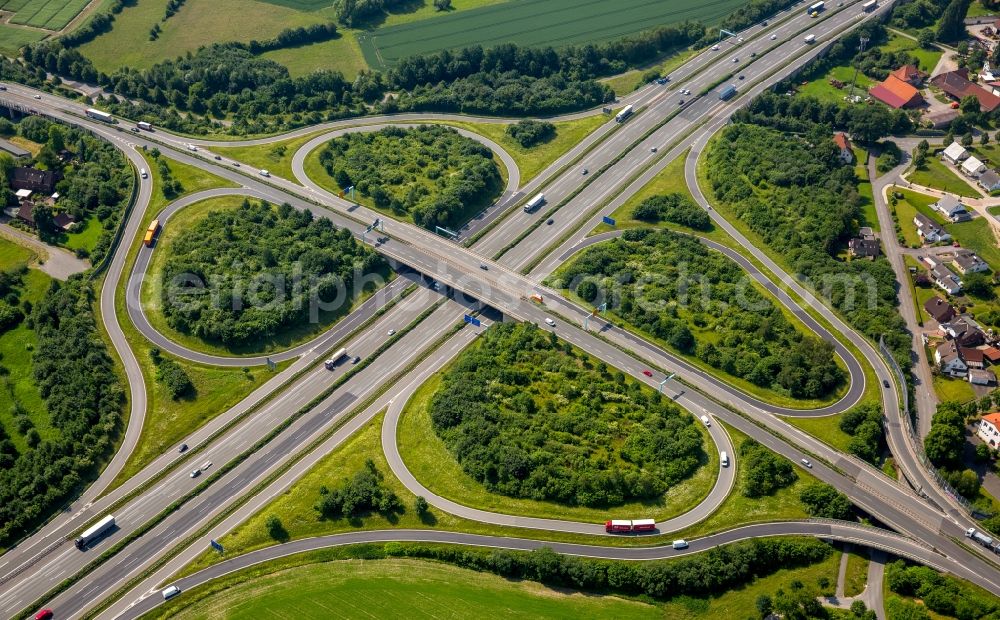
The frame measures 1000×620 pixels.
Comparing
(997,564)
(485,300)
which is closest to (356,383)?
(485,300)

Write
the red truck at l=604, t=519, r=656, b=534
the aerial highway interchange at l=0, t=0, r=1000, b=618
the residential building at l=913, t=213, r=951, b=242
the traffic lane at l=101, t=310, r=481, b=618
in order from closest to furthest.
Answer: the traffic lane at l=101, t=310, r=481, b=618
the aerial highway interchange at l=0, t=0, r=1000, b=618
the red truck at l=604, t=519, r=656, b=534
the residential building at l=913, t=213, r=951, b=242

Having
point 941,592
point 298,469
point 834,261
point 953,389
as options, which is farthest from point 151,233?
→ point 953,389

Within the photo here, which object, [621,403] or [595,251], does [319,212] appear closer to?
[595,251]

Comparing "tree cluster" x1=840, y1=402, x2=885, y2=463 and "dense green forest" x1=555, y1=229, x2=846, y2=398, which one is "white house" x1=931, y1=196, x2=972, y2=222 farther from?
"tree cluster" x1=840, y1=402, x2=885, y2=463

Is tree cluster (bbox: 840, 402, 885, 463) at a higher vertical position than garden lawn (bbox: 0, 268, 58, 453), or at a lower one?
lower

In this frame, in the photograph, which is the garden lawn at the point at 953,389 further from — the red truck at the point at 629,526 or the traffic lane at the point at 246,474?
the traffic lane at the point at 246,474

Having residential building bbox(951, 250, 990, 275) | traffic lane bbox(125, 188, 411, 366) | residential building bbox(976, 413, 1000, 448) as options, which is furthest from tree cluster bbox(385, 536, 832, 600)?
residential building bbox(951, 250, 990, 275)

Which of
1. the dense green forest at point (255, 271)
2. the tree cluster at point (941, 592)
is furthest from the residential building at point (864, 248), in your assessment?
the dense green forest at point (255, 271)
